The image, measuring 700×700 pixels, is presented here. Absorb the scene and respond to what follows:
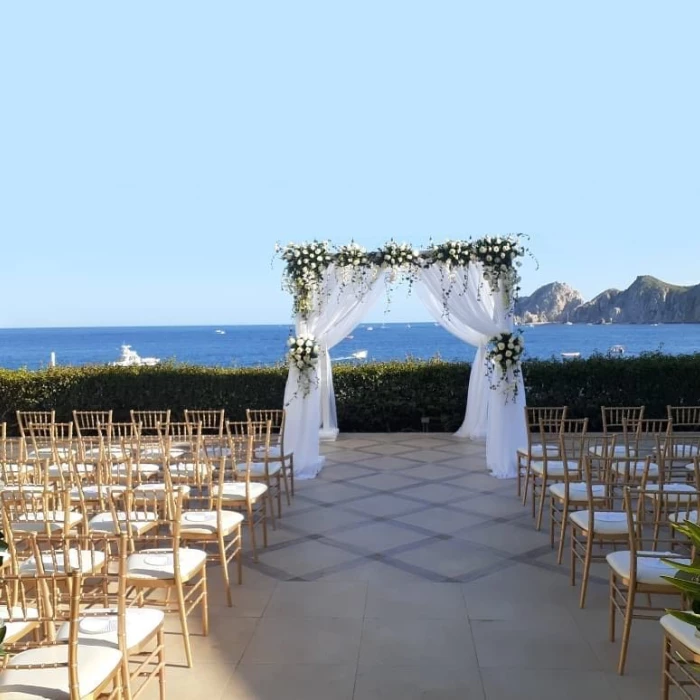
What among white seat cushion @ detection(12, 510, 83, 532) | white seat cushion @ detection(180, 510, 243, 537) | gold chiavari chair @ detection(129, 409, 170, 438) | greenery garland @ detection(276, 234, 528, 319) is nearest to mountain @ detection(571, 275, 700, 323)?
greenery garland @ detection(276, 234, 528, 319)

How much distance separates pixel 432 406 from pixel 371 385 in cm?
99

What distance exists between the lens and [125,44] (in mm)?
9672

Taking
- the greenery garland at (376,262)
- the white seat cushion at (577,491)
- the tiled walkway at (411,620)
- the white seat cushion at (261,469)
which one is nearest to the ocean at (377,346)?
the greenery garland at (376,262)

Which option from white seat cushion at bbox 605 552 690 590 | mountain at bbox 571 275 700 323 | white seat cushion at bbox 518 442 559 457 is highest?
mountain at bbox 571 275 700 323

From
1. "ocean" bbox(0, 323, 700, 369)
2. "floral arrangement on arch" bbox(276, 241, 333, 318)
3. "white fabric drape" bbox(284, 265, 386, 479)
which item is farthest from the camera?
"ocean" bbox(0, 323, 700, 369)

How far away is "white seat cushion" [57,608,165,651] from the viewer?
250 centimetres

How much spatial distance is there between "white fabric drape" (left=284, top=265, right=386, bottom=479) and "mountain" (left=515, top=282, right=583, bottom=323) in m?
67.6

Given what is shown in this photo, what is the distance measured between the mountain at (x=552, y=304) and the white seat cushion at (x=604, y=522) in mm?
71278

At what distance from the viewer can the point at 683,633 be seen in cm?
255

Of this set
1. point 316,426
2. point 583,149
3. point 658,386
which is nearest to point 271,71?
point 316,426

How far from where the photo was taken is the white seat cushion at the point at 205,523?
3938 millimetres

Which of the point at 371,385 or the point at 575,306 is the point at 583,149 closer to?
the point at 371,385

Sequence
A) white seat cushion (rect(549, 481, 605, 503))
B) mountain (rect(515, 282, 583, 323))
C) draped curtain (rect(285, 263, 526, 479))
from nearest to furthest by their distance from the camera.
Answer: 1. white seat cushion (rect(549, 481, 605, 503))
2. draped curtain (rect(285, 263, 526, 479))
3. mountain (rect(515, 282, 583, 323))

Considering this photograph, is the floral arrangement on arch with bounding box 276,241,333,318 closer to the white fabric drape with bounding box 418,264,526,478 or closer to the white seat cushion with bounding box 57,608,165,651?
the white fabric drape with bounding box 418,264,526,478
